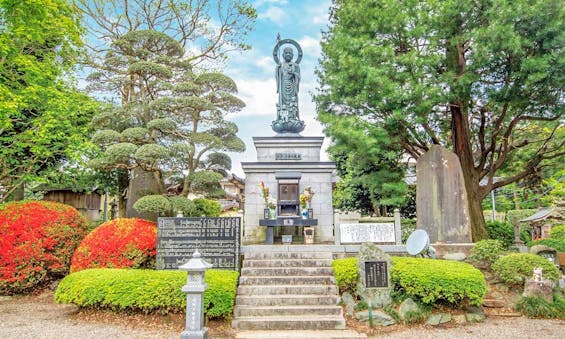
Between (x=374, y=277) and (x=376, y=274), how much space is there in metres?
0.08

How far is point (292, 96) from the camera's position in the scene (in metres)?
15.1

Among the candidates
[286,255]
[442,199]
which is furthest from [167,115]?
[442,199]

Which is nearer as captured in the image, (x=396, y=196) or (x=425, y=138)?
(x=396, y=196)

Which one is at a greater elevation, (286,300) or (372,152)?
(372,152)

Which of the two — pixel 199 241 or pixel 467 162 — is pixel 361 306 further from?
pixel 467 162

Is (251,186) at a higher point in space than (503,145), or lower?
lower

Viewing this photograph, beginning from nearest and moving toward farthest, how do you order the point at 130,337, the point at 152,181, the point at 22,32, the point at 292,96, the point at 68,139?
the point at 130,337 < the point at 22,32 < the point at 68,139 < the point at 152,181 < the point at 292,96

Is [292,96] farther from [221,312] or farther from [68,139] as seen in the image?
[221,312]

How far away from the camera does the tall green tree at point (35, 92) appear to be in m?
10.0

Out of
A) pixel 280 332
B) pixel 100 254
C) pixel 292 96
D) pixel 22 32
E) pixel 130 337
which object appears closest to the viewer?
pixel 130 337

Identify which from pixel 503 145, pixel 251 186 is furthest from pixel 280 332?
pixel 503 145

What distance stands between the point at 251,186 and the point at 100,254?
608 cm

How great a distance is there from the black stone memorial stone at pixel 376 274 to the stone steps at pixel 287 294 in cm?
82

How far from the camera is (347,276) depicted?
815cm
